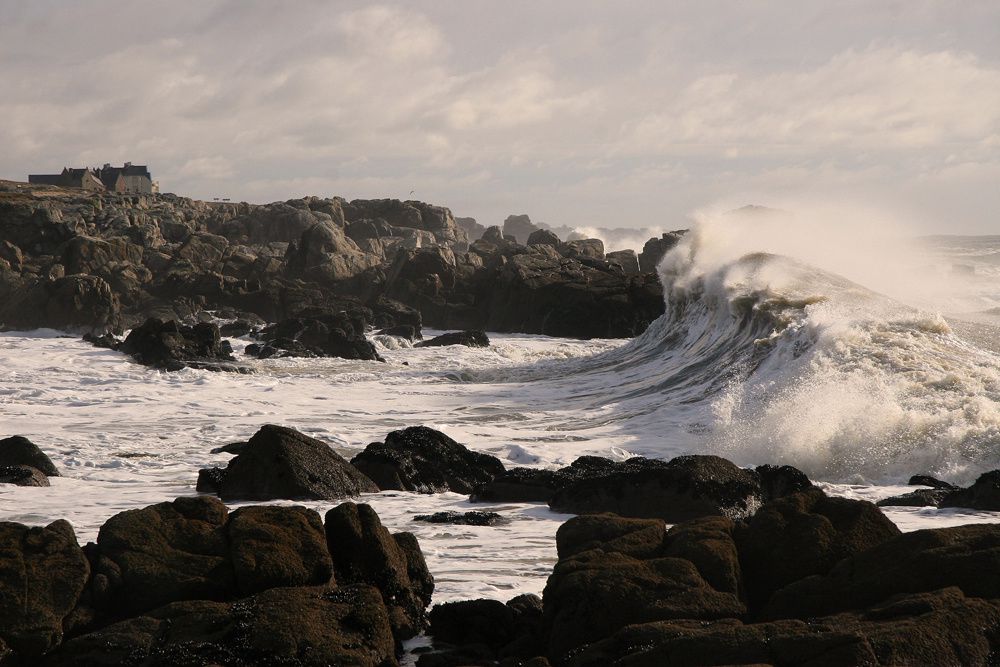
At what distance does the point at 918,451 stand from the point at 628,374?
986cm

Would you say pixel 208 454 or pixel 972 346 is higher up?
pixel 972 346

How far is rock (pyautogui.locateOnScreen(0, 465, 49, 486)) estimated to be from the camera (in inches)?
421

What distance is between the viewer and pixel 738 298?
76.0ft

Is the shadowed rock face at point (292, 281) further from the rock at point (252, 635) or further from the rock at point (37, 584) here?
the rock at point (252, 635)

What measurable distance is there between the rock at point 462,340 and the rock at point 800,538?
24313 millimetres

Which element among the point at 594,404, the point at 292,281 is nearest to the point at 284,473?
the point at 594,404

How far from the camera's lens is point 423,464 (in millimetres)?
11625

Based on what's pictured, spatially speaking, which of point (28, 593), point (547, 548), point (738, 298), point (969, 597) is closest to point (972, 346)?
point (738, 298)

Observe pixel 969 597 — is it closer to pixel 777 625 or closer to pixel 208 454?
pixel 777 625

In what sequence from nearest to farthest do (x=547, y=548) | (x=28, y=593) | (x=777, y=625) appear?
(x=777, y=625), (x=28, y=593), (x=547, y=548)

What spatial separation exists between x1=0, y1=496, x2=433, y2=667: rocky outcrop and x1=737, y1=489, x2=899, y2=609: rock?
198 cm

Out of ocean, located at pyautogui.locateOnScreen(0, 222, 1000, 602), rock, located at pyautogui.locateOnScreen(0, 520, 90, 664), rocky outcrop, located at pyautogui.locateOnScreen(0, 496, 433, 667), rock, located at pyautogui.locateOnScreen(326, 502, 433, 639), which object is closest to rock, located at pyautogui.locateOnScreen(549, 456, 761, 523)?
ocean, located at pyautogui.locateOnScreen(0, 222, 1000, 602)

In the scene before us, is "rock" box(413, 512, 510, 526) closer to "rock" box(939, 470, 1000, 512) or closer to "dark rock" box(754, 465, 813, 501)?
"dark rock" box(754, 465, 813, 501)

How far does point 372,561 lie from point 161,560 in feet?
3.96
